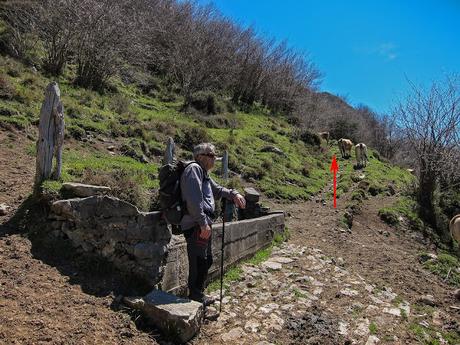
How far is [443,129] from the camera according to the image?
15.2 metres

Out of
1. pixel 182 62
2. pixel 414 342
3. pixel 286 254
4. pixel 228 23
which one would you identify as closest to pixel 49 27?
pixel 182 62

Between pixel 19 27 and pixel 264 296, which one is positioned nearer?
pixel 264 296

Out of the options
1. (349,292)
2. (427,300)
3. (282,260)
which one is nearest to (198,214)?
(349,292)

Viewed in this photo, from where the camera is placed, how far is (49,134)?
19.4 feet

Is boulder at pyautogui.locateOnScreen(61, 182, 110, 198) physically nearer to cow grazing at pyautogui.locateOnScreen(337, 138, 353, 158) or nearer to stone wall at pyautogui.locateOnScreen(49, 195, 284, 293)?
stone wall at pyautogui.locateOnScreen(49, 195, 284, 293)

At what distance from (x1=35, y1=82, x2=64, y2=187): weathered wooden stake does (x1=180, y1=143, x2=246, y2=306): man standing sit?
2.21 metres

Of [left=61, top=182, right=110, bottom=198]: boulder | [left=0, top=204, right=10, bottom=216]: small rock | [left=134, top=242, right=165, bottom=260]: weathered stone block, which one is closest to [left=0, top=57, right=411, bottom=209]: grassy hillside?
[left=61, top=182, right=110, bottom=198]: boulder

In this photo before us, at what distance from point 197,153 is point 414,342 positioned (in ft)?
12.5

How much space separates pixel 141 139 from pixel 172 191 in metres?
8.88

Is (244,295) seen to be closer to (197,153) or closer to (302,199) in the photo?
(197,153)

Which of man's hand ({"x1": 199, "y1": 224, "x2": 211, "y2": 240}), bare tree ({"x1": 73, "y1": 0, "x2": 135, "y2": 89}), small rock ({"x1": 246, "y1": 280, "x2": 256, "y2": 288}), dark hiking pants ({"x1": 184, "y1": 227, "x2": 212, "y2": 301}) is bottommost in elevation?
small rock ({"x1": 246, "y1": 280, "x2": 256, "y2": 288})

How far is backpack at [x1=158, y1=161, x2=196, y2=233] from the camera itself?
4.84m

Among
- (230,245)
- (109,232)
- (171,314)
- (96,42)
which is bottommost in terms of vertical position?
(171,314)

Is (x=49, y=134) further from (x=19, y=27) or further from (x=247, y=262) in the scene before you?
(x=19, y=27)
